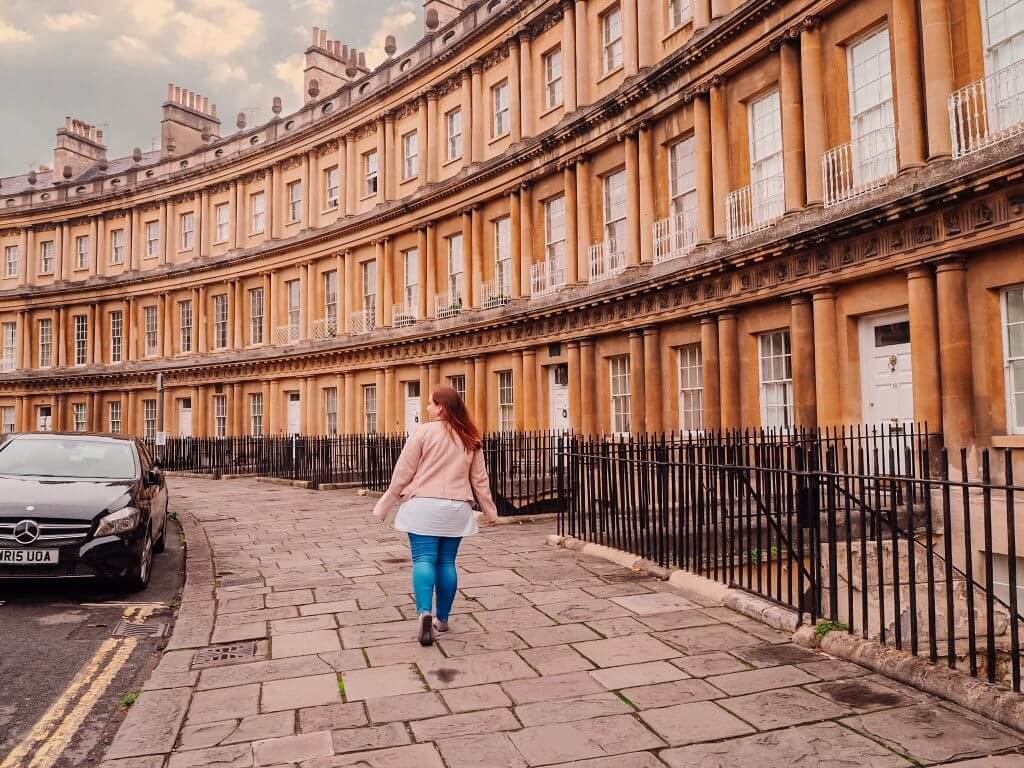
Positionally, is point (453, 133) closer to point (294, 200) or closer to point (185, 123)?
point (294, 200)

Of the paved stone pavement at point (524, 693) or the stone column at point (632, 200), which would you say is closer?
the paved stone pavement at point (524, 693)

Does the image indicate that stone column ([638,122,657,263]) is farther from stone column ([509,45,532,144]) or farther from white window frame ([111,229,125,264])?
white window frame ([111,229,125,264])

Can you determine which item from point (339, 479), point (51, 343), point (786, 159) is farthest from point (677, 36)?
point (51, 343)

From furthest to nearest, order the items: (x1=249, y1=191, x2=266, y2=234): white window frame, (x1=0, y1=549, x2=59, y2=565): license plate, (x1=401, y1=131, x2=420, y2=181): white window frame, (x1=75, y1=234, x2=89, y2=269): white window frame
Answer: (x1=75, y1=234, x2=89, y2=269): white window frame, (x1=249, y1=191, x2=266, y2=234): white window frame, (x1=401, y1=131, x2=420, y2=181): white window frame, (x1=0, y1=549, x2=59, y2=565): license plate

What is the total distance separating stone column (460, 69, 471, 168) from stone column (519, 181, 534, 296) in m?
2.97

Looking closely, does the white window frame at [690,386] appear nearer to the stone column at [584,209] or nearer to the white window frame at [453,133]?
the stone column at [584,209]

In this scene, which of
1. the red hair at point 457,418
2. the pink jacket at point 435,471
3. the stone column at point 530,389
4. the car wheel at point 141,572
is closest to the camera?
the pink jacket at point 435,471

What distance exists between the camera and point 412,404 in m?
26.0

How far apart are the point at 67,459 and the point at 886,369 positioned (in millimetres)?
11054

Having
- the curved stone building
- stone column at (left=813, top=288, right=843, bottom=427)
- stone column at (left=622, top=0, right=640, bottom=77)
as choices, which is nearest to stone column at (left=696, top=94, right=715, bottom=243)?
the curved stone building

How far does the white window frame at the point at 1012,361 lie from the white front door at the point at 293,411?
25.1 meters

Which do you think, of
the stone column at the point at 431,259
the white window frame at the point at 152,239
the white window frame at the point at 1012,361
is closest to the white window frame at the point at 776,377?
the white window frame at the point at 1012,361

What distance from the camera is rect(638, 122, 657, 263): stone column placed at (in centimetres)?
1705

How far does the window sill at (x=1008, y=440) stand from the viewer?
32.1 ft
